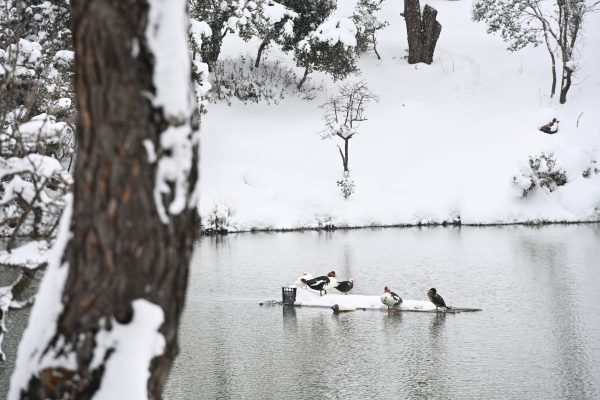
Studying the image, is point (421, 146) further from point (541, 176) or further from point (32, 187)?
point (32, 187)

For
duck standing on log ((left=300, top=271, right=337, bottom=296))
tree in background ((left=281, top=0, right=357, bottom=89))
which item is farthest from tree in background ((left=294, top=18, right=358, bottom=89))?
duck standing on log ((left=300, top=271, right=337, bottom=296))

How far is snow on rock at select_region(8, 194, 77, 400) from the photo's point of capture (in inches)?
117

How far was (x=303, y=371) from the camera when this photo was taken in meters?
12.1

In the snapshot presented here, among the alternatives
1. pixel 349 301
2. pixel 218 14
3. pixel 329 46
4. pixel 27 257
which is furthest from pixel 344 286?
pixel 218 14

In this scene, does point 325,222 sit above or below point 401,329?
above

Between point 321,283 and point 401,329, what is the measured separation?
Answer: 290 centimetres

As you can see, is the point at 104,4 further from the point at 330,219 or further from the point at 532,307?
the point at 330,219

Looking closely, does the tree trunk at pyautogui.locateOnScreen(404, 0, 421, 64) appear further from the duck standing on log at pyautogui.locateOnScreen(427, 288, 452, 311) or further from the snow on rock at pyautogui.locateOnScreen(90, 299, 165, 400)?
the snow on rock at pyautogui.locateOnScreen(90, 299, 165, 400)

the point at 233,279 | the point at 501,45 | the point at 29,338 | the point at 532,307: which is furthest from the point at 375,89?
the point at 29,338

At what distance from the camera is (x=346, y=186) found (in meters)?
31.9

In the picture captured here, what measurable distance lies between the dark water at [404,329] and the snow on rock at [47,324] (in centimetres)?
802

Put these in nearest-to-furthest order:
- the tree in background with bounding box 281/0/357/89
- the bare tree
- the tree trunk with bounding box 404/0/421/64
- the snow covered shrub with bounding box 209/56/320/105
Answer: the bare tree
the tree in background with bounding box 281/0/357/89
the snow covered shrub with bounding box 209/56/320/105
the tree trunk with bounding box 404/0/421/64

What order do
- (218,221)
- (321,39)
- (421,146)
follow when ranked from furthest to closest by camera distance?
1. (321,39)
2. (421,146)
3. (218,221)

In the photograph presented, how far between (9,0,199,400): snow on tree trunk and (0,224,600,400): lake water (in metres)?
8.12
